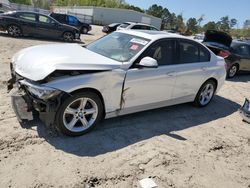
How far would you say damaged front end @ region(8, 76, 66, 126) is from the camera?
3953mm

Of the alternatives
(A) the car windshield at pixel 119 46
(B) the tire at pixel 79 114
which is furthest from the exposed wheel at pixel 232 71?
(B) the tire at pixel 79 114

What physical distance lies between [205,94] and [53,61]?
4014 mm

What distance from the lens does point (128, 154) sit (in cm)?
419

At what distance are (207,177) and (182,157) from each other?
20.4 inches

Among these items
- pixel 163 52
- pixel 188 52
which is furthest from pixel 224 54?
pixel 163 52

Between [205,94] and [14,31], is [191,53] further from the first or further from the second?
[14,31]

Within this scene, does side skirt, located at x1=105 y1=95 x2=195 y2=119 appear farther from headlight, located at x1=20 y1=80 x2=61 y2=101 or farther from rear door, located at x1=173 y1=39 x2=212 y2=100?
headlight, located at x1=20 y1=80 x2=61 y2=101

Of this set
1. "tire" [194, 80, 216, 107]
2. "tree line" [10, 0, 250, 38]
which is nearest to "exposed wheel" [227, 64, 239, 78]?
"tire" [194, 80, 216, 107]

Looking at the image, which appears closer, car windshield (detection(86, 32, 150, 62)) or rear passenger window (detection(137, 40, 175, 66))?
car windshield (detection(86, 32, 150, 62))

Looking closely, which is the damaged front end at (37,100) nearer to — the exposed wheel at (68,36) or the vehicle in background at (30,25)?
the vehicle in background at (30,25)

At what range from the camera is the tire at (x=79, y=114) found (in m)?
4.14

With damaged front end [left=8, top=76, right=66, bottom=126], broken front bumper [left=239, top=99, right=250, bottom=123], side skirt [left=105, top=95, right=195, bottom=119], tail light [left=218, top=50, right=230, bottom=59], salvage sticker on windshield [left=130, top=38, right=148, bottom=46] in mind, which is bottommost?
broken front bumper [left=239, top=99, right=250, bottom=123]

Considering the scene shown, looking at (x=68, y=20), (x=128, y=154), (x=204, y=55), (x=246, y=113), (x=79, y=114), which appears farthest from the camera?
(x=68, y=20)

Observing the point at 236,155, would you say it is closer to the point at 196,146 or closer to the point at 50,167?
the point at 196,146
